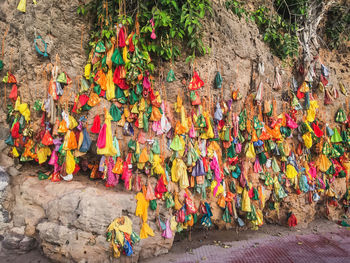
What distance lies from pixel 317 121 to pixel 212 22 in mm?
3372

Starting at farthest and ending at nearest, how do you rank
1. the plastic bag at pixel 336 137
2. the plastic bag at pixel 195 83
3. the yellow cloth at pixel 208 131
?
the plastic bag at pixel 336 137, the yellow cloth at pixel 208 131, the plastic bag at pixel 195 83

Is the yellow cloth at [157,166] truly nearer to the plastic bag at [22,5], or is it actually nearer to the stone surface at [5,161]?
the stone surface at [5,161]

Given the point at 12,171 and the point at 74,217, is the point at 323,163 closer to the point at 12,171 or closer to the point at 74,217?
the point at 74,217

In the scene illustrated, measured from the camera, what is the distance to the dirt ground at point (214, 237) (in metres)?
3.22

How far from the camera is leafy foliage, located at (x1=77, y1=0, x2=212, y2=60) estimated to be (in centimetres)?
352

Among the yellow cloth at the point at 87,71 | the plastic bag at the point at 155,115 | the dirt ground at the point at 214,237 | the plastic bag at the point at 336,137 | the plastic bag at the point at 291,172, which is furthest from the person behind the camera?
the plastic bag at the point at 336,137

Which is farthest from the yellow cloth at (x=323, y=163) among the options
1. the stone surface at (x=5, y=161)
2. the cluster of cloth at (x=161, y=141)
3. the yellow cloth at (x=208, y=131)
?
the stone surface at (x=5, y=161)

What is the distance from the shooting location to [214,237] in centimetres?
452

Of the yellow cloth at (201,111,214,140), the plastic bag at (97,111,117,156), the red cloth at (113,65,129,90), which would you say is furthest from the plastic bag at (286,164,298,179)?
the red cloth at (113,65,129,90)

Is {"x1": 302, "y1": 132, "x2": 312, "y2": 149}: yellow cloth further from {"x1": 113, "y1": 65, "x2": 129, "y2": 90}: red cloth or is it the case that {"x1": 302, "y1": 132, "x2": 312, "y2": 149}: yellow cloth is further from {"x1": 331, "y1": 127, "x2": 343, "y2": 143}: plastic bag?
{"x1": 113, "y1": 65, "x2": 129, "y2": 90}: red cloth

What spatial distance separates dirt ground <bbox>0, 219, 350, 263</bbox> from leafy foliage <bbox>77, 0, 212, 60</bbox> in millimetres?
3339

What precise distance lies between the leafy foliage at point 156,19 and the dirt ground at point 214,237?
3339 mm

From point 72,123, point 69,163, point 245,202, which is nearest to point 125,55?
point 72,123

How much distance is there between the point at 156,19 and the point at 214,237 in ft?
13.6
